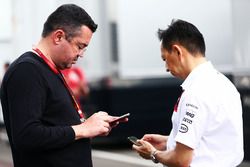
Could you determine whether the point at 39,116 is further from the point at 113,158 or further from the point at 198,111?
the point at 113,158

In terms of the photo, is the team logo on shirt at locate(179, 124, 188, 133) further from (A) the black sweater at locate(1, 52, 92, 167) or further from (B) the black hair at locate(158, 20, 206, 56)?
(A) the black sweater at locate(1, 52, 92, 167)

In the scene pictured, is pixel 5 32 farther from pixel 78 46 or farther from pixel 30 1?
pixel 78 46

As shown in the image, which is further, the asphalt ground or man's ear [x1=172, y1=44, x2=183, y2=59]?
the asphalt ground

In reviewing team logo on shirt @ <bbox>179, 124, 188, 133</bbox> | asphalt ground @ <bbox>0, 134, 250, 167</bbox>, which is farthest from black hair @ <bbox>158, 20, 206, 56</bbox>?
asphalt ground @ <bbox>0, 134, 250, 167</bbox>

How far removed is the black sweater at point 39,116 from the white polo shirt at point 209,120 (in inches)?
19.0

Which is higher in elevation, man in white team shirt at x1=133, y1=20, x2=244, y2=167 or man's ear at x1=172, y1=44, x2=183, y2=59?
man's ear at x1=172, y1=44, x2=183, y2=59

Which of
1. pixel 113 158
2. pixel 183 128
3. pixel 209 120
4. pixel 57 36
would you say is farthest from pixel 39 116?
pixel 113 158

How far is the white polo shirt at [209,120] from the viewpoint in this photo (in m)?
2.84

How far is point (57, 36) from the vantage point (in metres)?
2.99

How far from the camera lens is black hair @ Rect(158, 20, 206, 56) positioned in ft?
9.80

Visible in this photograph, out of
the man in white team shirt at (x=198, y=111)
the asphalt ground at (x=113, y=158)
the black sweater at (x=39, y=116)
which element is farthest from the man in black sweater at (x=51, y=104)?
the asphalt ground at (x=113, y=158)

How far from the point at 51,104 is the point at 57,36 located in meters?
0.31

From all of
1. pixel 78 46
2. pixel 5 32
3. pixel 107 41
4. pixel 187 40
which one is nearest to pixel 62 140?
pixel 78 46

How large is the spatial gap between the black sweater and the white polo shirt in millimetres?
482
